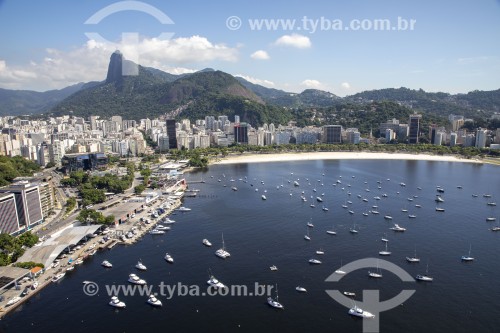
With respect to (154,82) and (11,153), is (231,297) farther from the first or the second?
(154,82)

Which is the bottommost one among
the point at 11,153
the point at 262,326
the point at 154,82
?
the point at 262,326

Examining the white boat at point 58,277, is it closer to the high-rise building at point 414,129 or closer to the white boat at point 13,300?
the white boat at point 13,300

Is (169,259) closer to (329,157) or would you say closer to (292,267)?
(292,267)

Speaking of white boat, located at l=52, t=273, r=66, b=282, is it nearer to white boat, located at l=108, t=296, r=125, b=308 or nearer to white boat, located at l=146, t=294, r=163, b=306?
white boat, located at l=108, t=296, r=125, b=308

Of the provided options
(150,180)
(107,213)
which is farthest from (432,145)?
(107,213)

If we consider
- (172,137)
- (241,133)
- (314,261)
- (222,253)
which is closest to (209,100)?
(241,133)

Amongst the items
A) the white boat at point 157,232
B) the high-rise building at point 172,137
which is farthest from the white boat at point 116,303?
the high-rise building at point 172,137
